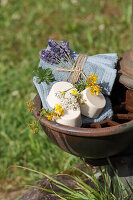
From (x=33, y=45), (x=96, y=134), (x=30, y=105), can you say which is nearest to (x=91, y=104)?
(x=96, y=134)

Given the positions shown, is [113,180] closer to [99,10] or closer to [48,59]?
[48,59]

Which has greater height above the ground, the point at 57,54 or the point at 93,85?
the point at 57,54

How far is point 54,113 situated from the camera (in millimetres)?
1822

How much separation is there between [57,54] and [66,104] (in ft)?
1.34

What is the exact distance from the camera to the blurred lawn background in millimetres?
3012

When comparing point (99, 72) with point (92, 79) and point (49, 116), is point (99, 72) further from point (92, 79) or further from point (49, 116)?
point (49, 116)

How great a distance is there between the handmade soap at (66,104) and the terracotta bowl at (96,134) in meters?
0.06

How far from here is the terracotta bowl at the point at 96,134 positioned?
178cm

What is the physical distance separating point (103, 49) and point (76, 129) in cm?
234

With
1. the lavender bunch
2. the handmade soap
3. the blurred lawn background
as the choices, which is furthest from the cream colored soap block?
the blurred lawn background

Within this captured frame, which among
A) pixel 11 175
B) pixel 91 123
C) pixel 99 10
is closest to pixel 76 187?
pixel 91 123

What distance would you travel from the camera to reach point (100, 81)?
206 centimetres

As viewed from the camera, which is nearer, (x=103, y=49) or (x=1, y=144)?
(x=1, y=144)

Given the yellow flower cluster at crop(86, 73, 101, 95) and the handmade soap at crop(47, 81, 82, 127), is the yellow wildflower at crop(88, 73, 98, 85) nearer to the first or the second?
the yellow flower cluster at crop(86, 73, 101, 95)
